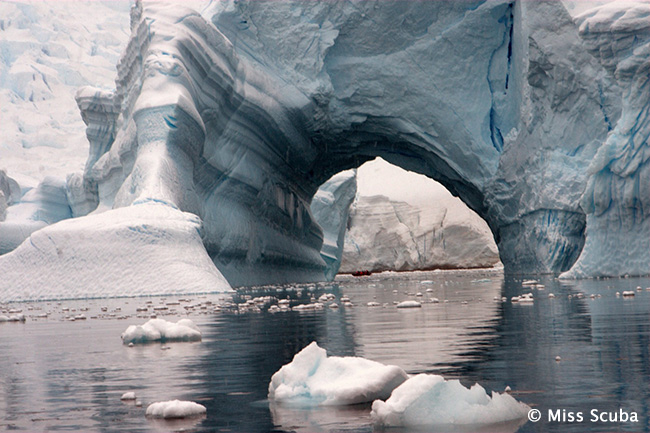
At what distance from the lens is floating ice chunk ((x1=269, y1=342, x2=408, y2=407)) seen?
6.66 ft

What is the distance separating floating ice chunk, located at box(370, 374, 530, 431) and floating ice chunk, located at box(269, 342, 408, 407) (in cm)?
29

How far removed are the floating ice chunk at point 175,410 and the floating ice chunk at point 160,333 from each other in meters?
2.17

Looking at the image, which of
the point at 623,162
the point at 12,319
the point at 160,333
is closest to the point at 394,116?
the point at 623,162

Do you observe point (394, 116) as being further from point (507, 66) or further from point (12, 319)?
point (12, 319)

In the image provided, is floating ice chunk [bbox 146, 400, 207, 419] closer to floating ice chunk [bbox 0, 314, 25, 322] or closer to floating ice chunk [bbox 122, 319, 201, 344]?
floating ice chunk [bbox 122, 319, 201, 344]

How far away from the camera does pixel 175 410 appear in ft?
6.31

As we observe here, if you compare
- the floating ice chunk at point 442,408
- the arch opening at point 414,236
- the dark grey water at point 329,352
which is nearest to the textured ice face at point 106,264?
the dark grey water at point 329,352

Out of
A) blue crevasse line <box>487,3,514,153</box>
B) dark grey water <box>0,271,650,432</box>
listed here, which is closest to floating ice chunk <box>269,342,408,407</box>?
dark grey water <box>0,271,650,432</box>

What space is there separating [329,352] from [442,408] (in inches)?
59.6

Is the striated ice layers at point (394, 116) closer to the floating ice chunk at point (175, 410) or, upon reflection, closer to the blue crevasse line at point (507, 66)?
the blue crevasse line at point (507, 66)

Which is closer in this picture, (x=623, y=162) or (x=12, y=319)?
(x=12, y=319)

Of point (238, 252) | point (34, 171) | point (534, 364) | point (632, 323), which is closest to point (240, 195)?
point (238, 252)

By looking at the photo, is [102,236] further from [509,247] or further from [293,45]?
[509,247]

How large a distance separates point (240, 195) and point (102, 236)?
681cm
